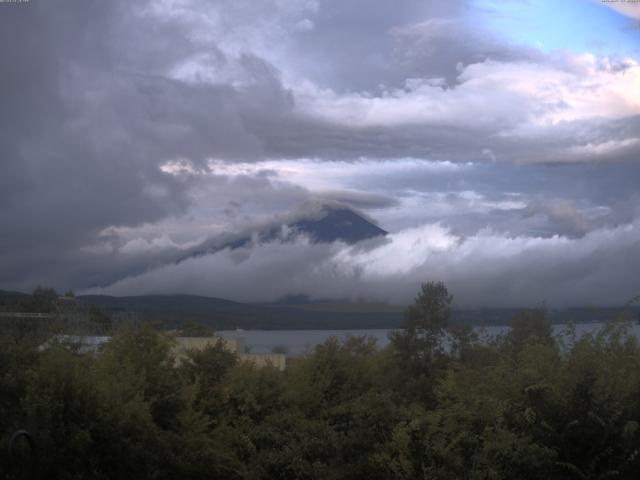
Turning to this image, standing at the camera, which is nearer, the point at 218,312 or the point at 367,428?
the point at 367,428

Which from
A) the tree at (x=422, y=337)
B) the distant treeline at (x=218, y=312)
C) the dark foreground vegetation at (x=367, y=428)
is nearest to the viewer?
the dark foreground vegetation at (x=367, y=428)

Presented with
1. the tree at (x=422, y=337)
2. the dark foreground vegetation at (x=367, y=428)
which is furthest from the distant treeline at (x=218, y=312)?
the dark foreground vegetation at (x=367, y=428)

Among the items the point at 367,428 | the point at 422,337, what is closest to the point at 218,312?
the point at 422,337

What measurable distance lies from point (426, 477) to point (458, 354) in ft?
105

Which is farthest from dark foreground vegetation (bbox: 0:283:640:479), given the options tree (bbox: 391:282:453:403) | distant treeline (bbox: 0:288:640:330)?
distant treeline (bbox: 0:288:640:330)

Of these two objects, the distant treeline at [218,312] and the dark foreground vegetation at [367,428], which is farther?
the distant treeline at [218,312]

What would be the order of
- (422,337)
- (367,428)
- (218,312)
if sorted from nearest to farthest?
(367,428)
(422,337)
(218,312)

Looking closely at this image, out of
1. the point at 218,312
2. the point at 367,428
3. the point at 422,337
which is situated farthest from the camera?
the point at 218,312

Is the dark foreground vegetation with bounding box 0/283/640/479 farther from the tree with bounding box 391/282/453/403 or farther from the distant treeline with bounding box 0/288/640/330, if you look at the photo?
A: the distant treeline with bounding box 0/288/640/330

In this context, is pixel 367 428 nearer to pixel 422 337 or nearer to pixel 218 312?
pixel 422 337

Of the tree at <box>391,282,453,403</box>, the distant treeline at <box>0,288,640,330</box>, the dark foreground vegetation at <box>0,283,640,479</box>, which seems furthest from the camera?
the distant treeline at <box>0,288,640,330</box>

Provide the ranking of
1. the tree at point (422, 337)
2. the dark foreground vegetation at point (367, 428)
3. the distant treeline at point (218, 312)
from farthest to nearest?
the distant treeline at point (218, 312) < the tree at point (422, 337) < the dark foreground vegetation at point (367, 428)

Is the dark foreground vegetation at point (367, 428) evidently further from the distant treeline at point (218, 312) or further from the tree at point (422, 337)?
the distant treeline at point (218, 312)

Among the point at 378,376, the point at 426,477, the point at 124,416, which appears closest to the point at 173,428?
the point at 124,416
